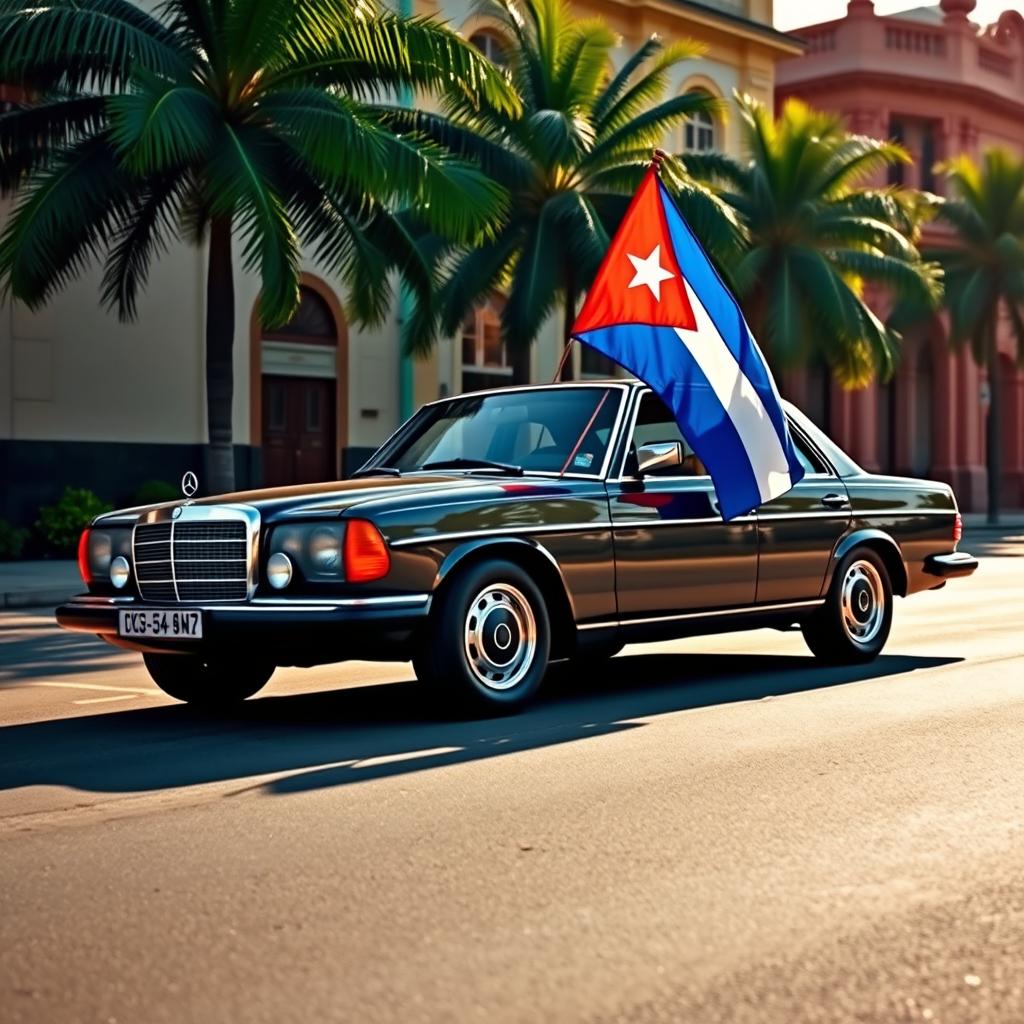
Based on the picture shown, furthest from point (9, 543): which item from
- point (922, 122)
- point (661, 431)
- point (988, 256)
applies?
point (922, 122)

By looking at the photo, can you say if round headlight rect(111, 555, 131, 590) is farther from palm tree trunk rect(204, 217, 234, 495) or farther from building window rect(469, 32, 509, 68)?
building window rect(469, 32, 509, 68)

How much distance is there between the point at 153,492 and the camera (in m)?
26.5

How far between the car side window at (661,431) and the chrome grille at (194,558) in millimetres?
2315

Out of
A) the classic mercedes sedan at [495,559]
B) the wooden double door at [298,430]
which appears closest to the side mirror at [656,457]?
the classic mercedes sedan at [495,559]

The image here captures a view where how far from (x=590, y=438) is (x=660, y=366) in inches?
29.3

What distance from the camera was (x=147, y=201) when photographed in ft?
71.6

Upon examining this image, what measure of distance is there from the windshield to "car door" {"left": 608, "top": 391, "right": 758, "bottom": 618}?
0.20 m

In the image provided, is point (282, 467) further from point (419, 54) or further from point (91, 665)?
point (91, 665)

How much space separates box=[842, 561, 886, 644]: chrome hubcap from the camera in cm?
1030

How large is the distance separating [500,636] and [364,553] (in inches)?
32.8

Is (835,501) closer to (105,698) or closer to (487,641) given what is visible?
(487,641)

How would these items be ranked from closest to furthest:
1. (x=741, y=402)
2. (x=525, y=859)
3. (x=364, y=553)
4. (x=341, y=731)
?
(x=525, y=859) → (x=364, y=553) → (x=341, y=731) → (x=741, y=402)

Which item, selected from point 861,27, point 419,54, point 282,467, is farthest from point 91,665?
point 861,27

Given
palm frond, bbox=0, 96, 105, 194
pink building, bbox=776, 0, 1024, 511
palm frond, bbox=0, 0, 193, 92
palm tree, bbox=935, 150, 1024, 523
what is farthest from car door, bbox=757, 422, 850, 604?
pink building, bbox=776, 0, 1024, 511
